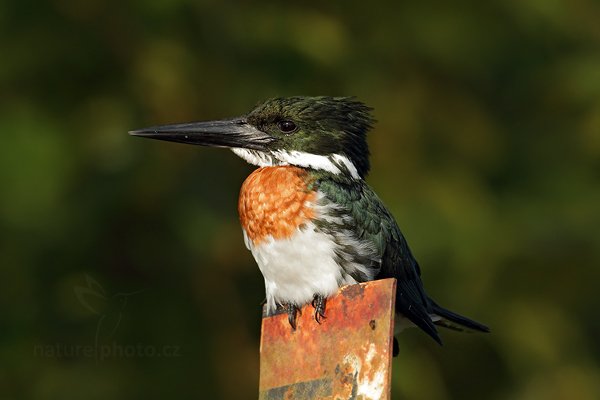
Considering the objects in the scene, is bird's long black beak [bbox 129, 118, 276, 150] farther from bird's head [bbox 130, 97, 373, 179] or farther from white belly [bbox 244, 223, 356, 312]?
white belly [bbox 244, 223, 356, 312]

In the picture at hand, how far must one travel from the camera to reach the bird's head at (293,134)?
4.20m

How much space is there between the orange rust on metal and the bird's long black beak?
1124 millimetres

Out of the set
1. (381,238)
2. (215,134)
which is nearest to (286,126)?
(215,134)

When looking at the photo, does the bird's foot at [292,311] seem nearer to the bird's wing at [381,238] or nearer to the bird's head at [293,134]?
the bird's wing at [381,238]

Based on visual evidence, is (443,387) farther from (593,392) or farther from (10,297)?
→ (10,297)

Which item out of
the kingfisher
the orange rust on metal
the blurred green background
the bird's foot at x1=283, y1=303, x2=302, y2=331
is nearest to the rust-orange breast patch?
the kingfisher

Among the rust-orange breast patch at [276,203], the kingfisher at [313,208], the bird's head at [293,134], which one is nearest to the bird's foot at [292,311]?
the kingfisher at [313,208]

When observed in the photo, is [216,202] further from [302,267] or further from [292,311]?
[292,311]

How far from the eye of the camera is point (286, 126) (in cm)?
423

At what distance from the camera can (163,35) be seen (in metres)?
6.48

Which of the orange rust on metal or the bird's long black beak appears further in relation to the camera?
the bird's long black beak

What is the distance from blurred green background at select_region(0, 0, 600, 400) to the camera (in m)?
6.25

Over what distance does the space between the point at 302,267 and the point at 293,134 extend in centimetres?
55

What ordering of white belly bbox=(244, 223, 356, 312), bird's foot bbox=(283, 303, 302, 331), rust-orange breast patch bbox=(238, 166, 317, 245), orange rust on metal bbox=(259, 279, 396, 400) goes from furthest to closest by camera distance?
rust-orange breast patch bbox=(238, 166, 317, 245), white belly bbox=(244, 223, 356, 312), bird's foot bbox=(283, 303, 302, 331), orange rust on metal bbox=(259, 279, 396, 400)
